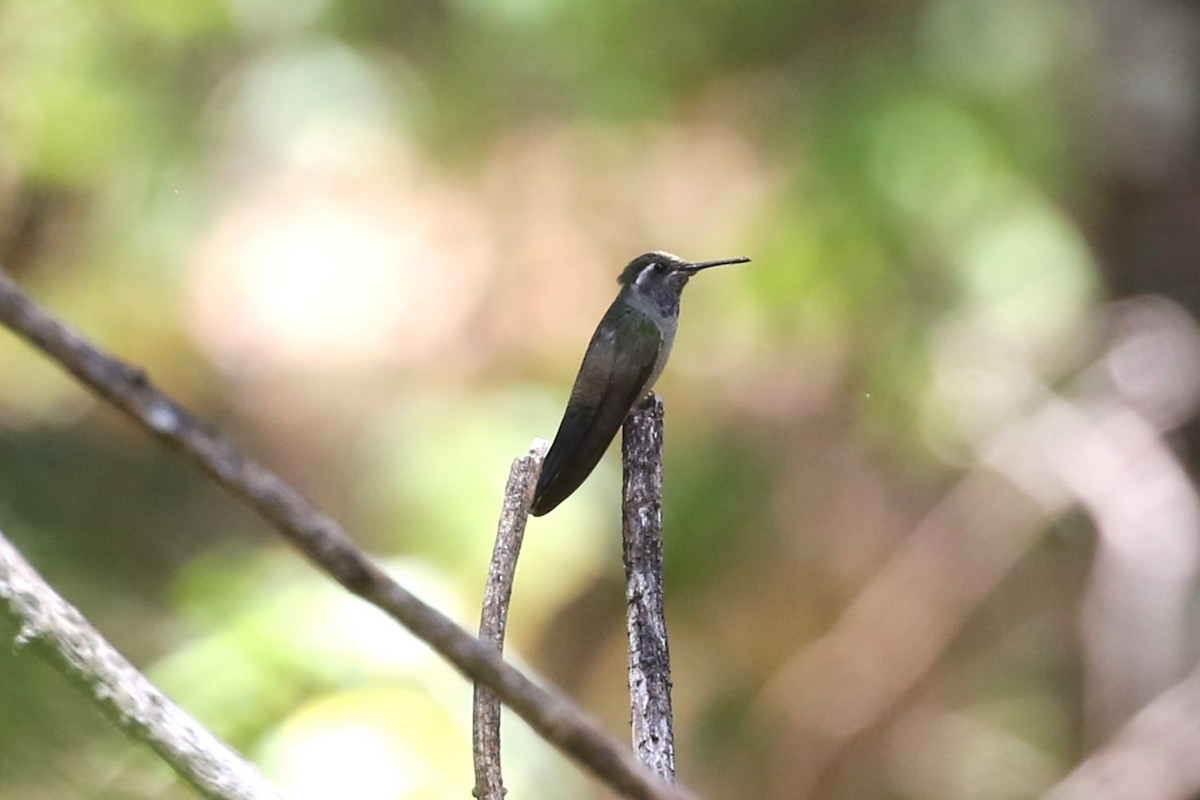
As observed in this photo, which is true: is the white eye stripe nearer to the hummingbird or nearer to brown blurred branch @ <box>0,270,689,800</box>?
the hummingbird

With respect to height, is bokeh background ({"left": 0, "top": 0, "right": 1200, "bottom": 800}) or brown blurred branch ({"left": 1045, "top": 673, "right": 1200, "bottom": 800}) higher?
bokeh background ({"left": 0, "top": 0, "right": 1200, "bottom": 800})

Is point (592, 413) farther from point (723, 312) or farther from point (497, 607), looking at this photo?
point (723, 312)

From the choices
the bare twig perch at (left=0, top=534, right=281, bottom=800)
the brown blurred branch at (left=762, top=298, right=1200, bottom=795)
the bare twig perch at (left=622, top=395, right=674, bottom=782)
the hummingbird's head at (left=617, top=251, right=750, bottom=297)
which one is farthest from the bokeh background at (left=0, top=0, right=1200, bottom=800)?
the bare twig perch at (left=0, top=534, right=281, bottom=800)

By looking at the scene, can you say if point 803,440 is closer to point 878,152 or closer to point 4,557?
point 878,152

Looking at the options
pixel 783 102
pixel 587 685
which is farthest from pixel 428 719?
pixel 783 102

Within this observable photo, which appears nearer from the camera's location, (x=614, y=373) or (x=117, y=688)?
(x=117, y=688)

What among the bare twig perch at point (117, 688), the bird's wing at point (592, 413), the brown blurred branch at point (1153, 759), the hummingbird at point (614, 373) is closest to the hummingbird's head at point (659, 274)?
the hummingbird at point (614, 373)

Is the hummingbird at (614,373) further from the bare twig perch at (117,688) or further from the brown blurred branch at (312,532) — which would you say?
the brown blurred branch at (312,532)

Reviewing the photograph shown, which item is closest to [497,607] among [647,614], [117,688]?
[647,614]
